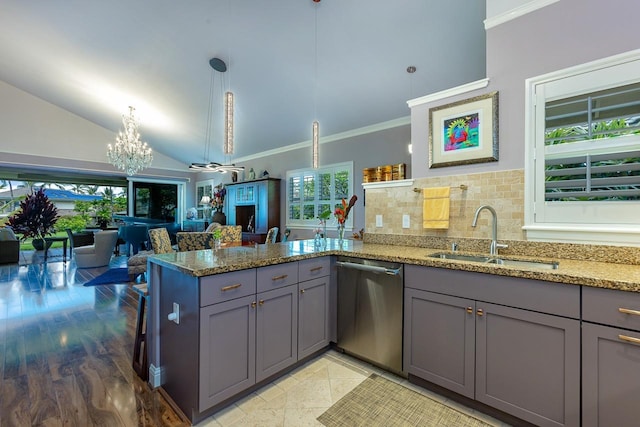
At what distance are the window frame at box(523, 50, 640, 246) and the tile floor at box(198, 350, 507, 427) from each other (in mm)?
1250

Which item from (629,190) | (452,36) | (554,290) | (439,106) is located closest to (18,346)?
(554,290)

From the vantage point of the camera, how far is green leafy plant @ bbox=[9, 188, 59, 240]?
6.66 m

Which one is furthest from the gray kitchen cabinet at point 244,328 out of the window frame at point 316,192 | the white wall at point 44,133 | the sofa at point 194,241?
the white wall at point 44,133

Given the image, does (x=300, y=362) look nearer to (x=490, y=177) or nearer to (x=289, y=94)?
(x=490, y=177)

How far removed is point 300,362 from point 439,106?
2.37 m

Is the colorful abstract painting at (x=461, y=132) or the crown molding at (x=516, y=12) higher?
the crown molding at (x=516, y=12)

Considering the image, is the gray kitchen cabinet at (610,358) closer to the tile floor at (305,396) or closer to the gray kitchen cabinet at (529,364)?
the gray kitchen cabinet at (529,364)

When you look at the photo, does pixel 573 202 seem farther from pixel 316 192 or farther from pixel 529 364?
pixel 316 192

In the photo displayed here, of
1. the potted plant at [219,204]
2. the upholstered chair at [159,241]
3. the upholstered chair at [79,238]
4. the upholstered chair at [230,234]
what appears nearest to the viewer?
the upholstered chair at [159,241]

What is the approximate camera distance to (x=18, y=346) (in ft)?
8.06

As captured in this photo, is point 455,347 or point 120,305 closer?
point 455,347

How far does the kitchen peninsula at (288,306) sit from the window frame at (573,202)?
20 centimetres

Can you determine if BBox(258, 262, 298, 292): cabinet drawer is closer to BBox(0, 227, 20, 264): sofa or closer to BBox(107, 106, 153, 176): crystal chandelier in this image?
BBox(107, 106, 153, 176): crystal chandelier

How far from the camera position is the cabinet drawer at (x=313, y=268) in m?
2.08
